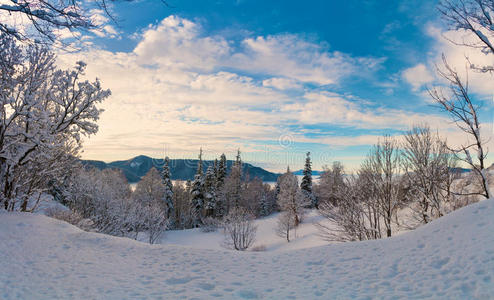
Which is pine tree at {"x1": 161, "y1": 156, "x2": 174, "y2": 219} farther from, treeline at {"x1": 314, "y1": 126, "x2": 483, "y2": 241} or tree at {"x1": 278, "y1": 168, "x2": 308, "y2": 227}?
treeline at {"x1": 314, "y1": 126, "x2": 483, "y2": 241}

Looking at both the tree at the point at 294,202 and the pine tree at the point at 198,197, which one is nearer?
the tree at the point at 294,202

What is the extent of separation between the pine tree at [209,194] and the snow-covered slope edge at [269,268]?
35.3m

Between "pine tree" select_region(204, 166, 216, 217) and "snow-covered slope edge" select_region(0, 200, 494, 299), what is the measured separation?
116 feet

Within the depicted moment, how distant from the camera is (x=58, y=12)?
4.38 meters

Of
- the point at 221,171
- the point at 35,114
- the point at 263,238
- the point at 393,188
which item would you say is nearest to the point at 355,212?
the point at 393,188

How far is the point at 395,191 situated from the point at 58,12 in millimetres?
13340

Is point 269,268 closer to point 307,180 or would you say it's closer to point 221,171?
point 307,180

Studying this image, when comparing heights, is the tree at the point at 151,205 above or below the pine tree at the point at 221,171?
below

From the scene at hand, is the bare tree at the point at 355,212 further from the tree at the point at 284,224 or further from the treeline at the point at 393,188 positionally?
the tree at the point at 284,224

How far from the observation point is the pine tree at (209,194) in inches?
1643

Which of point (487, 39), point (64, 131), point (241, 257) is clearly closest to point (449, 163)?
point (487, 39)

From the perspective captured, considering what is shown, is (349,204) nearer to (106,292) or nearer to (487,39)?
(487,39)

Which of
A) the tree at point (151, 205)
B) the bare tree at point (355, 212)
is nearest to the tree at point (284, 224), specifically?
the tree at point (151, 205)

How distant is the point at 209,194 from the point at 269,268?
37.5 meters
